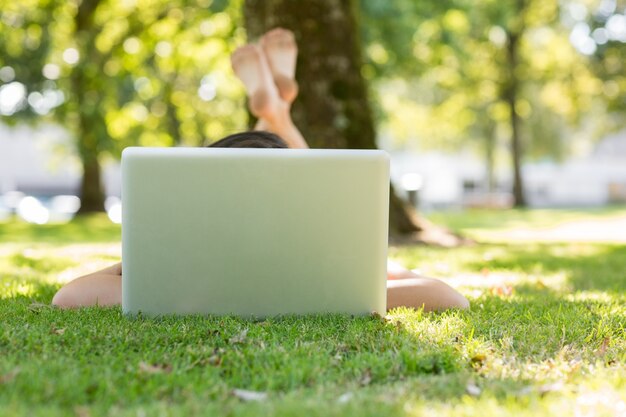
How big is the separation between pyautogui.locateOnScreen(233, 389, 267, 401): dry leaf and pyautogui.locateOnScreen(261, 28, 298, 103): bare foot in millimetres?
3924

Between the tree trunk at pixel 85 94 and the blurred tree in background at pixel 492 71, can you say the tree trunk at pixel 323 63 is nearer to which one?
the blurred tree in background at pixel 492 71

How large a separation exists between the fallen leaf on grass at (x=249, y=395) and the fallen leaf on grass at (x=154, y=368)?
275mm

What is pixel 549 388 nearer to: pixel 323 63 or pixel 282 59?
pixel 282 59

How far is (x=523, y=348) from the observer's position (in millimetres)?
2834

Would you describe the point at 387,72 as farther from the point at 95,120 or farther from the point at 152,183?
the point at 152,183

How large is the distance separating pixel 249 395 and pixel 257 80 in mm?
3845

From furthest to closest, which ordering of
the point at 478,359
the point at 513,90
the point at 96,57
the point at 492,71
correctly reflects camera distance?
the point at 492,71 → the point at 513,90 → the point at 96,57 → the point at 478,359

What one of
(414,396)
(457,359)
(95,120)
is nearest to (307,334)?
(457,359)

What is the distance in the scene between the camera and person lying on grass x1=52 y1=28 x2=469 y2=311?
3658mm

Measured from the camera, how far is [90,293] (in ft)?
12.0

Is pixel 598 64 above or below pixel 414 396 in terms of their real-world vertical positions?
above

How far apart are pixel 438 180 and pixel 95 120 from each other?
3081 centimetres

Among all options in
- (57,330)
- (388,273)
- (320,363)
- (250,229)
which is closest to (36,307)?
(57,330)

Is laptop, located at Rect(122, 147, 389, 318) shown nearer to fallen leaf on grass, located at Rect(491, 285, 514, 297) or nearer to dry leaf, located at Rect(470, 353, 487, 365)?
dry leaf, located at Rect(470, 353, 487, 365)
